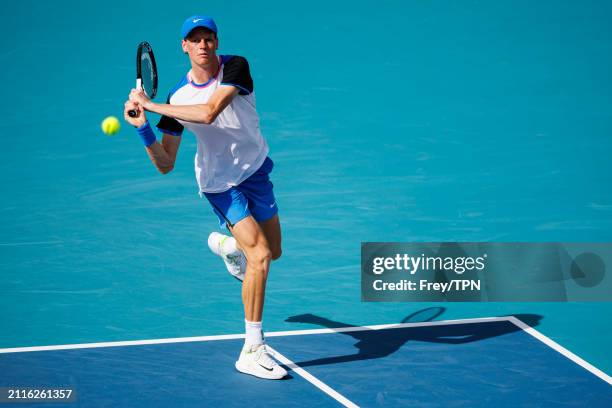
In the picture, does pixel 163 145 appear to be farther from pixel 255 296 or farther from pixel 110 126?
pixel 255 296

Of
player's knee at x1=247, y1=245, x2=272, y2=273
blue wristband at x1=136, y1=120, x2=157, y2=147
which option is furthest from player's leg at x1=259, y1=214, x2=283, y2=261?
blue wristband at x1=136, y1=120, x2=157, y2=147

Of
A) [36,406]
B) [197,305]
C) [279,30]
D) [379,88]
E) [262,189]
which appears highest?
[279,30]

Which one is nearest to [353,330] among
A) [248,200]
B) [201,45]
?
[248,200]

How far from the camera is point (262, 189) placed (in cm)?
825

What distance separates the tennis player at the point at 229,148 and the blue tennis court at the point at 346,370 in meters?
0.36

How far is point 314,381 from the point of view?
7848 mm

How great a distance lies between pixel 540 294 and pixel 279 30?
8472 millimetres

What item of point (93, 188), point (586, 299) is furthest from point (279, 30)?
point (586, 299)

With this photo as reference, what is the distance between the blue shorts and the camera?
8070 mm

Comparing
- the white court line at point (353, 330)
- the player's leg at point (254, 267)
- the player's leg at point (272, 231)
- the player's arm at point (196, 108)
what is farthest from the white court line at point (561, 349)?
the player's arm at point (196, 108)

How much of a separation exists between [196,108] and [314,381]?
2.13 meters

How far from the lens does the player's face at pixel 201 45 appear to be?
25.5ft

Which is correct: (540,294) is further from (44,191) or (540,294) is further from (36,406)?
(44,191)

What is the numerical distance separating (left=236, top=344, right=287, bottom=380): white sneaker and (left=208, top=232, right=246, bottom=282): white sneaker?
1.12 meters
